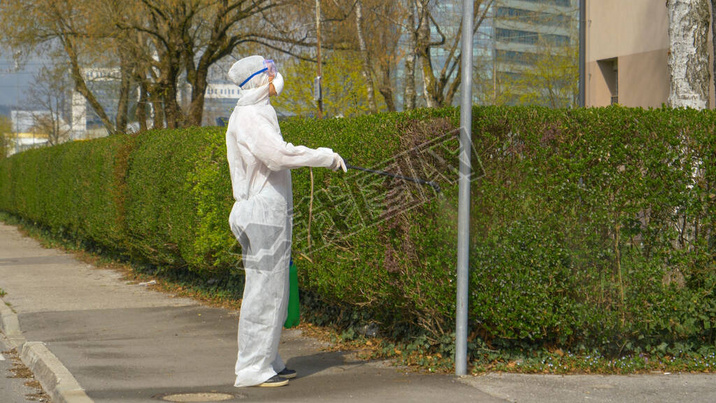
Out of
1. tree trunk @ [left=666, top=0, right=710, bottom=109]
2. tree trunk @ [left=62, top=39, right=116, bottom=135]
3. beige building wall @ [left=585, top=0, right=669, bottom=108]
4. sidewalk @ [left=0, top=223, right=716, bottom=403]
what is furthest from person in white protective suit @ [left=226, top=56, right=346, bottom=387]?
tree trunk @ [left=62, top=39, right=116, bottom=135]

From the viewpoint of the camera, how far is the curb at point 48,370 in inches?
239

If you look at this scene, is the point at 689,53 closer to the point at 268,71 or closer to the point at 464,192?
the point at 464,192

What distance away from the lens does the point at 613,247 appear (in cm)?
652

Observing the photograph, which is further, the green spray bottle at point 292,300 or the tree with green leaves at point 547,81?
the tree with green leaves at point 547,81

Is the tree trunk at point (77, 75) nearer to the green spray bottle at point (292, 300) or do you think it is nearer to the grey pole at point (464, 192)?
the green spray bottle at point (292, 300)

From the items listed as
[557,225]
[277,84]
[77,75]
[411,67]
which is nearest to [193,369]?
[277,84]

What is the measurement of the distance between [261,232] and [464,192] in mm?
1501

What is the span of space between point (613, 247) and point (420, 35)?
1707 cm

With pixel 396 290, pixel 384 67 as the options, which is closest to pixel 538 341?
pixel 396 290

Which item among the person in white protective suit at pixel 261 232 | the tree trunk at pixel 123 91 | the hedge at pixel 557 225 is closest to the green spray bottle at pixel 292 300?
the person in white protective suit at pixel 261 232

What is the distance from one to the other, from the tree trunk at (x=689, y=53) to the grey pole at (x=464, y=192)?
3.21 metres

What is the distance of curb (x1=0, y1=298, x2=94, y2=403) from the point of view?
20.0 feet

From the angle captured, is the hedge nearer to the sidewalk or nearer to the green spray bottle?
→ the sidewalk

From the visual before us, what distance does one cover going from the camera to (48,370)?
Answer: 689 centimetres
